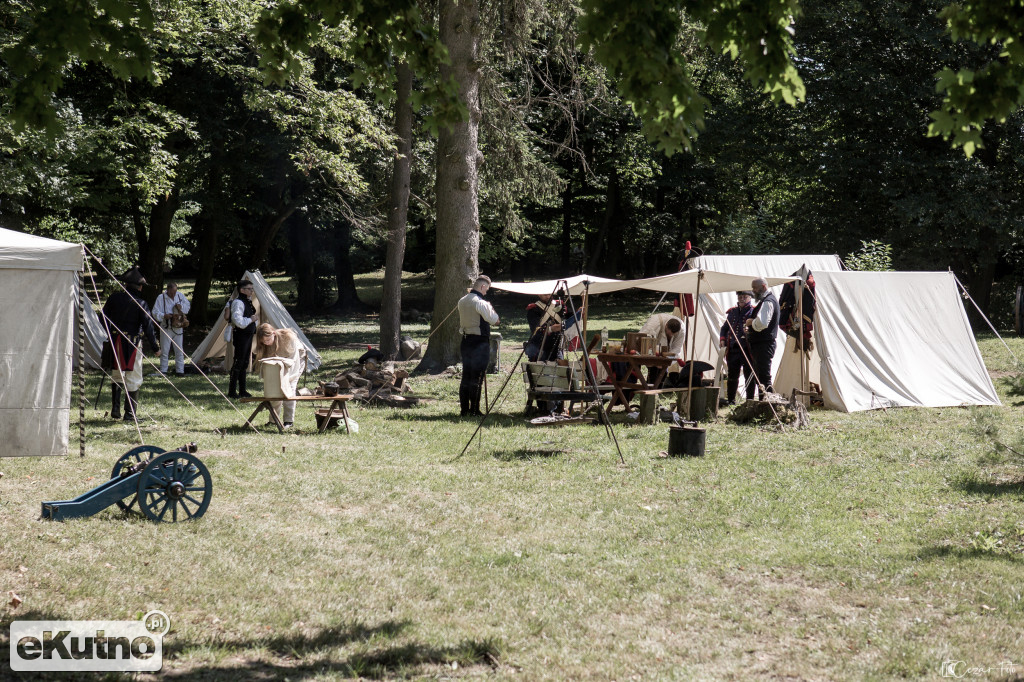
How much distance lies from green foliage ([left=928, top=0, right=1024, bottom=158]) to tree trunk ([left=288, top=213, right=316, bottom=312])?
28.1 metres

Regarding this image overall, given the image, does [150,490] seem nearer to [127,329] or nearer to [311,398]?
[311,398]

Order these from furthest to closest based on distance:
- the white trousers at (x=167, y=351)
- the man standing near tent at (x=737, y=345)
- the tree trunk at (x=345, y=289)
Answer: the tree trunk at (x=345, y=289) → the white trousers at (x=167, y=351) → the man standing near tent at (x=737, y=345)

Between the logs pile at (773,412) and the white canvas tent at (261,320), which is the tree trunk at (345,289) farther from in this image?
the logs pile at (773,412)

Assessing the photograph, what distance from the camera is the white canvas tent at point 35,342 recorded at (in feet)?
26.6

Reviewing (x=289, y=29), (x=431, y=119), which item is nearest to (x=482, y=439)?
(x=431, y=119)

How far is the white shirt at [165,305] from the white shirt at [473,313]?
6.58 meters

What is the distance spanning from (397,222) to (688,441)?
10.3m

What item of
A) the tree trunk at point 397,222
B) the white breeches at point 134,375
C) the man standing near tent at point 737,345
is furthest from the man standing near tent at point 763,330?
the tree trunk at point 397,222

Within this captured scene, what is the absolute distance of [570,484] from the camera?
8.11 meters

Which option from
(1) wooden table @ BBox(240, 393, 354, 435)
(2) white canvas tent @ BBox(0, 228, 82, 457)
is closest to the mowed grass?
(2) white canvas tent @ BBox(0, 228, 82, 457)

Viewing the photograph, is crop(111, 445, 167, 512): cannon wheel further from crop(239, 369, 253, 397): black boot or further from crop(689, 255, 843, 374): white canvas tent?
crop(689, 255, 843, 374): white canvas tent

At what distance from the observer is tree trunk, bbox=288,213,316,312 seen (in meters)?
31.8

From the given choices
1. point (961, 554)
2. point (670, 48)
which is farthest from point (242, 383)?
point (670, 48)

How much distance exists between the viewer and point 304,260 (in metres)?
33.0
